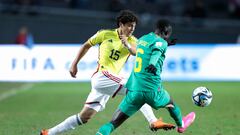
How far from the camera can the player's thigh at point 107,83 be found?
356 inches

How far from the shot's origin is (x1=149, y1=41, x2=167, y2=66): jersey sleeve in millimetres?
7945

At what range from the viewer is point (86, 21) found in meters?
27.4

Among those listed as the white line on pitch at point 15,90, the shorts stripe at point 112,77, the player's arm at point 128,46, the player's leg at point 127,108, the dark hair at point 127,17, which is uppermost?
Result: the dark hair at point 127,17

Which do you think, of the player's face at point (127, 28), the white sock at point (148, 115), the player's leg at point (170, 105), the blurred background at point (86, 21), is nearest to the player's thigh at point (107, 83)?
the white sock at point (148, 115)

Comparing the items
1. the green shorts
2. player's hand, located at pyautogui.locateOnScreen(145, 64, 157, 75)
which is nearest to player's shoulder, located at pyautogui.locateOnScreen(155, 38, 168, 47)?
player's hand, located at pyautogui.locateOnScreen(145, 64, 157, 75)

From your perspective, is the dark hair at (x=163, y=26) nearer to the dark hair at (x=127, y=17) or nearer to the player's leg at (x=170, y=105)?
the dark hair at (x=127, y=17)

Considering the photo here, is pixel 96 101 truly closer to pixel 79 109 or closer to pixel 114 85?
pixel 114 85

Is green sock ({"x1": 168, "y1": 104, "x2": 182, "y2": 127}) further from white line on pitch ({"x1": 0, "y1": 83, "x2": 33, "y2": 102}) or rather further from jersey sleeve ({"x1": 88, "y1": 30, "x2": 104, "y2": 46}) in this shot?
white line on pitch ({"x1": 0, "y1": 83, "x2": 33, "y2": 102})

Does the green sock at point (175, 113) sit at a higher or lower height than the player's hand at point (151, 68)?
lower

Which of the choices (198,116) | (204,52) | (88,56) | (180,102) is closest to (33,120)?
(198,116)

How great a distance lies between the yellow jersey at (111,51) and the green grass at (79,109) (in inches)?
54.1

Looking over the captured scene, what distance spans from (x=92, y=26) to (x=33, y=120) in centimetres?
1539

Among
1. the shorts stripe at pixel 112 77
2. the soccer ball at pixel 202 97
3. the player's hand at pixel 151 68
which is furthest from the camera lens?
the soccer ball at pixel 202 97

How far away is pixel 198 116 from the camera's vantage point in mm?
12594
